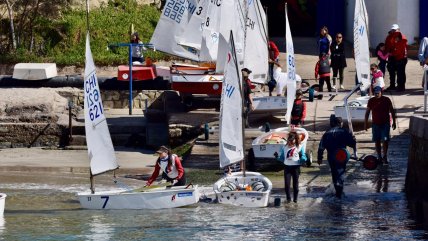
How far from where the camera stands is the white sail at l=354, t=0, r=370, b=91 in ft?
123

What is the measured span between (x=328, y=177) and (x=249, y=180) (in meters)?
2.91

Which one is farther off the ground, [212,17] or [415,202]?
[212,17]

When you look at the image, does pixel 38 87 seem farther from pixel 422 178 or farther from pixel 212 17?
pixel 422 178

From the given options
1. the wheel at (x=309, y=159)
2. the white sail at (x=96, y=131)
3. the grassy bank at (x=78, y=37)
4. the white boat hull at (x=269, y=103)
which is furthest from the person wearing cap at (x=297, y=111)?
the grassy bank at (x=78, y=37)

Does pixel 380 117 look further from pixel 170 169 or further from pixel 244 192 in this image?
pixel 170 169

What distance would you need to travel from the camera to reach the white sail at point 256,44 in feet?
128

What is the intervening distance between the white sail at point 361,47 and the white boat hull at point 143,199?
9264mm

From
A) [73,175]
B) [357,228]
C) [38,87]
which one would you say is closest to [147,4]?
[38,87]

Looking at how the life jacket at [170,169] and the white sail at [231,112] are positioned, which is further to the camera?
the white sail at [231,112]

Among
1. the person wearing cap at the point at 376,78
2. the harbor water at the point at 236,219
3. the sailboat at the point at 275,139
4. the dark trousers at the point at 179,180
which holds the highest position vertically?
the person wearing cap at the point at 376,78

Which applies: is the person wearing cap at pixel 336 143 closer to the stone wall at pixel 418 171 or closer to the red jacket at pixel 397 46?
the stone wall at pixel 418 171

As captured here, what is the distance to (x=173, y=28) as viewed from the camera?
136 ft

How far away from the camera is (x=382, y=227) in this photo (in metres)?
27.7

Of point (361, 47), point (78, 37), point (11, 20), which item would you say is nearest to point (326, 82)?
point (361, 47)
